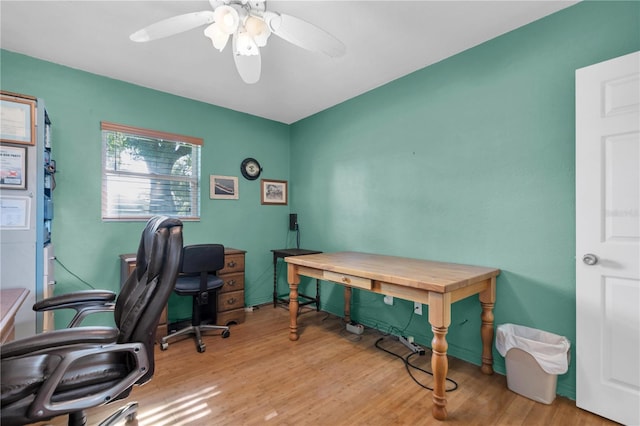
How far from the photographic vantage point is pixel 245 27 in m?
1.65

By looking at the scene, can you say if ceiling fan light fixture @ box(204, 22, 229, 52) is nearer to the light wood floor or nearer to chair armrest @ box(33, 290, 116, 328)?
chair armrest @ box(33, 290, 116, 328)

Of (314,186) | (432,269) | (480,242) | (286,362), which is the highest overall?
(314,186)

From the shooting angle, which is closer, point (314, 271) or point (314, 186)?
point (314, 271)

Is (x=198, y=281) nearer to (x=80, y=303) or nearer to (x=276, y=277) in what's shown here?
(x=80, y=303)

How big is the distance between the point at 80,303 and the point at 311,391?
147 centimetres

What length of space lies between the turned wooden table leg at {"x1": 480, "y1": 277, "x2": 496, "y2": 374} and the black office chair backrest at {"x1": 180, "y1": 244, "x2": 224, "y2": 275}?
7.28 ft

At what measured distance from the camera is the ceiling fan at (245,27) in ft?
5.11

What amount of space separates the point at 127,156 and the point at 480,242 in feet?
11.0

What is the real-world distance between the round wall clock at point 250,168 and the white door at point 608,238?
124 inches

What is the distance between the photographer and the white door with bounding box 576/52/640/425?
1537 mm

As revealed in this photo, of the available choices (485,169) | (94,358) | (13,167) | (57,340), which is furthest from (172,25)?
(485,169)

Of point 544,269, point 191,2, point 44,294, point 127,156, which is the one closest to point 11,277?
point 44,294

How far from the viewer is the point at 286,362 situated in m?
2.25

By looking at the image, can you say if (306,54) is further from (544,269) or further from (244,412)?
(244,412)
